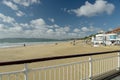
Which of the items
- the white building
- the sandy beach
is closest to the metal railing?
the sandy beach

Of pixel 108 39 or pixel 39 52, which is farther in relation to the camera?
pixel 108 39

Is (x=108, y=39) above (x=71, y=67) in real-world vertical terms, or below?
above

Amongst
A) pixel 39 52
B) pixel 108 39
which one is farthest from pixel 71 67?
pixel 108 39

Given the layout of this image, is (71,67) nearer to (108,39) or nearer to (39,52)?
(39,52)

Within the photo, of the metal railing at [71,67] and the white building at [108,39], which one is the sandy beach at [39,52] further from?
the metal railing at [71,67]

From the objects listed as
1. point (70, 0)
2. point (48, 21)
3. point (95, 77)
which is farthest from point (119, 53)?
point (48, 21)

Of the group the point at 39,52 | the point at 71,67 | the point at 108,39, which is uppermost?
the point at 108,39

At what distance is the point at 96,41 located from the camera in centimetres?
3319

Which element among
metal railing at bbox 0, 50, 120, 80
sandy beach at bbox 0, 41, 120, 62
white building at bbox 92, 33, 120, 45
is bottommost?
sandy beach at bbox 0, 41, 120, 62

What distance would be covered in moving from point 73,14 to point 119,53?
49628 mm

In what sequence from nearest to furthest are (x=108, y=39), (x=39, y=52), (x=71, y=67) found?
(x=71, y=67) → (x=39, y=52) → (x=108, y=39)

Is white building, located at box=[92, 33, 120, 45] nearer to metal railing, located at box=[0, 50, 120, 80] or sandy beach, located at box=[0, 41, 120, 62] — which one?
sandy beach, located at box=[0, 41, 120, 62]

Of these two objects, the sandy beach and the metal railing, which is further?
the sandy beach

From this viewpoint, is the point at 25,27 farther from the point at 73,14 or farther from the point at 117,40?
the point at 117,40
